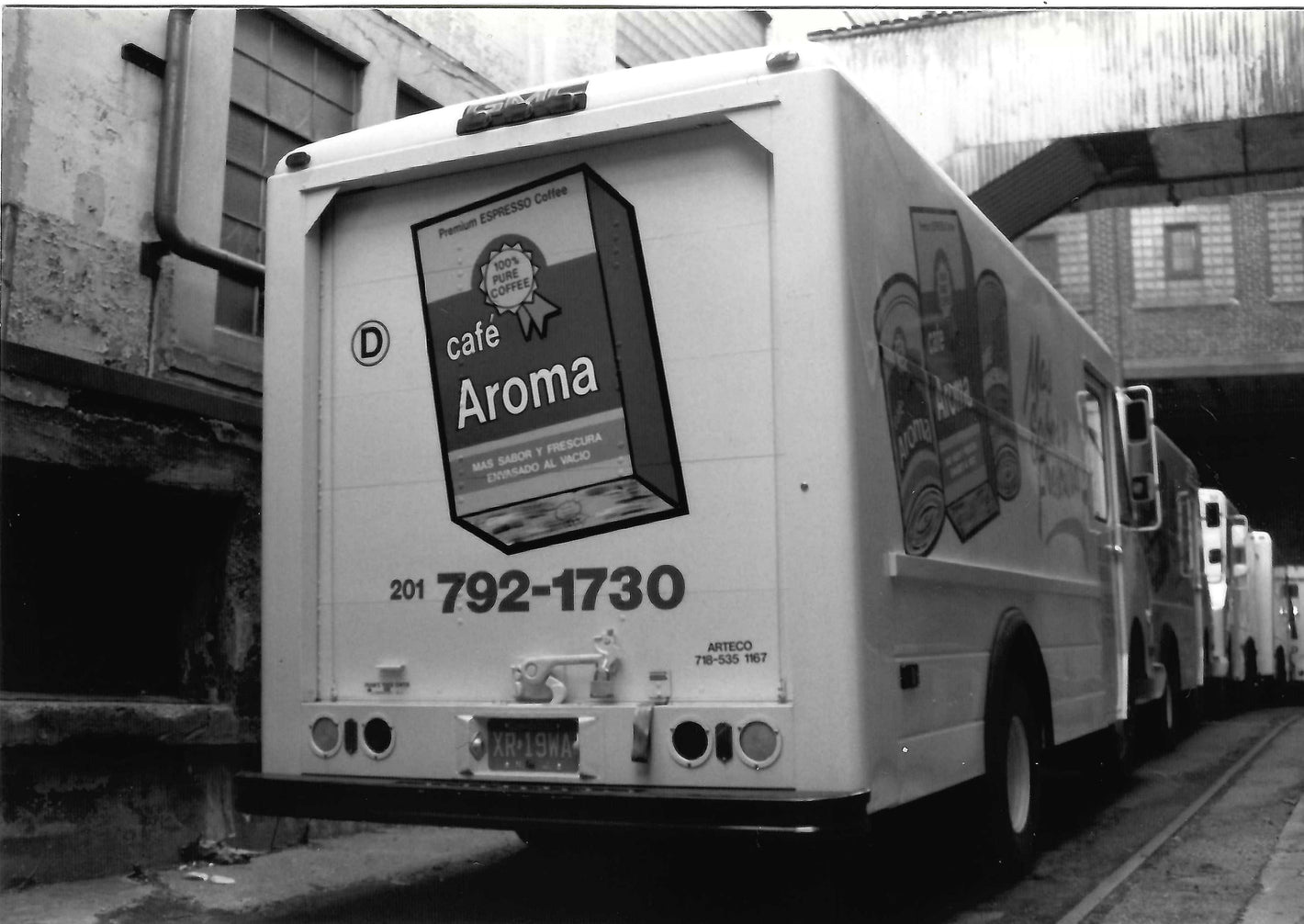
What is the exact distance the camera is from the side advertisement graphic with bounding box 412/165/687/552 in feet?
16.0

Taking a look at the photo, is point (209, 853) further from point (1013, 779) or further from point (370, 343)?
point (1013, 779)

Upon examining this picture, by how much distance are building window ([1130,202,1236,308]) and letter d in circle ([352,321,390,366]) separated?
19.1m

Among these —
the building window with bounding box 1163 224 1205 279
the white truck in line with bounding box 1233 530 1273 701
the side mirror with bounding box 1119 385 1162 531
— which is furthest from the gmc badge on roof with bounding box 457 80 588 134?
the building window with bounding box 1163 224 1205 279

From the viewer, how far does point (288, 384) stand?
5461 mm

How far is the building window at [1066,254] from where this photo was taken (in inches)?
1126

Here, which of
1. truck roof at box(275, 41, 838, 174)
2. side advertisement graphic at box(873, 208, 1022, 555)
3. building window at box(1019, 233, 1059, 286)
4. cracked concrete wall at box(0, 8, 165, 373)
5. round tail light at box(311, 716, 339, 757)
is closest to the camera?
truck roof at box(275, 41, 838, 174)

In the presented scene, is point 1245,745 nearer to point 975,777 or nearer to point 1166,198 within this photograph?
point 1166,198

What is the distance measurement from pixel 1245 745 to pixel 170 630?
1018cm

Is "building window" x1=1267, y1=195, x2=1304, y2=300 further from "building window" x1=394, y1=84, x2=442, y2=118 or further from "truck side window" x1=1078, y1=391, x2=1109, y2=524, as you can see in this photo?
"building window" x1=394, y1=84, x2=442, y2=118

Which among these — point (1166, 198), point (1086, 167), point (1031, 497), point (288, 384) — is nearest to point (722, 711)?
point (288, 384)

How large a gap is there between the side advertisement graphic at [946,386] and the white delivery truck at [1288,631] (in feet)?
58.3

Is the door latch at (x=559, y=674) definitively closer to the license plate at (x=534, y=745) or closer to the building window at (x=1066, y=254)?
the license plate at (x=534, y=745)

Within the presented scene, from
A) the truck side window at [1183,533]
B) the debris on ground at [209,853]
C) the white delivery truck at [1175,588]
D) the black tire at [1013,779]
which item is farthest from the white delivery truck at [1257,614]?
the debris on ground at [209,853]

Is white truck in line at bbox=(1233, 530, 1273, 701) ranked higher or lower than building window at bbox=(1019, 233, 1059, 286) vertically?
lower
